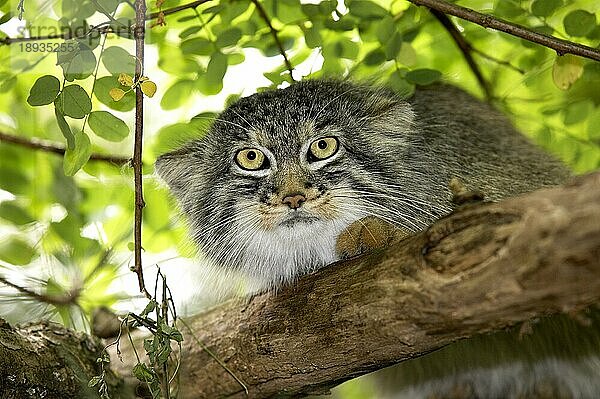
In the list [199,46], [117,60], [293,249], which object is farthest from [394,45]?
[117,60]

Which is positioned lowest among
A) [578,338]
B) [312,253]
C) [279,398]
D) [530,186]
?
[279,398]

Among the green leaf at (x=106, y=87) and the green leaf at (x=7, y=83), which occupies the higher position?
the green leaf at (x=7, y=83)

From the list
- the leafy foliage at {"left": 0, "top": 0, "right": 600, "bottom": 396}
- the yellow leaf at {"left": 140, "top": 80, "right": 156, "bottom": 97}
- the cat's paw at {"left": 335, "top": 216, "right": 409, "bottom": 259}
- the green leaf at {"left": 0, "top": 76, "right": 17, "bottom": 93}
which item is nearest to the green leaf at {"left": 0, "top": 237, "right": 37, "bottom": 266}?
the leafy foliage at {"left": 0, "top": 0, "right": 600, "bottom": 396}

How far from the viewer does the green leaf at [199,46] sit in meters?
2.13

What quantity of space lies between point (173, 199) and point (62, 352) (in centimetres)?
62

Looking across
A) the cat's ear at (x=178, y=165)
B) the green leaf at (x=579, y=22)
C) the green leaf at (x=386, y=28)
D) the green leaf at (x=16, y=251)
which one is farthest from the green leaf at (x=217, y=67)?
the green leaf at (x=579, y=22)

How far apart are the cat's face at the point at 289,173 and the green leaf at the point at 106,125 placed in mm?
333

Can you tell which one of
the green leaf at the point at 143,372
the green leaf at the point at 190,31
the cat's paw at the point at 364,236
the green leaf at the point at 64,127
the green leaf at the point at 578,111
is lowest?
the green leaf at the point at 143,372

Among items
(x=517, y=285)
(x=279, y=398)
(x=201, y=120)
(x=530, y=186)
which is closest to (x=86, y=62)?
(x=201, y=120)

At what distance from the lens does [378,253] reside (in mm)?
1576

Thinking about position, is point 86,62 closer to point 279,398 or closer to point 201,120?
point 201,120

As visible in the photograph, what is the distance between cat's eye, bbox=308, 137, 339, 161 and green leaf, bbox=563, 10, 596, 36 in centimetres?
82

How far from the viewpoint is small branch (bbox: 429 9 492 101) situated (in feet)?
7.92

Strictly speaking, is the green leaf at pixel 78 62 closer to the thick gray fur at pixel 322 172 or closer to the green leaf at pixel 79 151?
the green leaf at pixel 79 151
